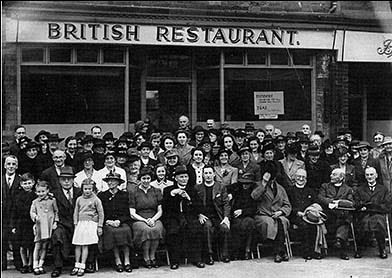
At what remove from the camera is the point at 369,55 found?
7.04 m

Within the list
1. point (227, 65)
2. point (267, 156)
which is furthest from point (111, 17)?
point (267, 156)

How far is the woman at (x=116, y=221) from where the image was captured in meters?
4.36

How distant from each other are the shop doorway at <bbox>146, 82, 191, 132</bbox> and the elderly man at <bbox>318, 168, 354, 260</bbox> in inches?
97.0

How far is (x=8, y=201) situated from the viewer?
4.38 m

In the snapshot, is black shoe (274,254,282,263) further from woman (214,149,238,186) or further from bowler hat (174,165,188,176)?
bowler hat (174,165,188,176)

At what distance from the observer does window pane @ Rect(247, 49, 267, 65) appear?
7045 mm

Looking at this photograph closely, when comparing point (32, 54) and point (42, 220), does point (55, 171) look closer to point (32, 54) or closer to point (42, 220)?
point (42, 220)

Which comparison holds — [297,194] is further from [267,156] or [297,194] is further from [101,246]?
[101,246]

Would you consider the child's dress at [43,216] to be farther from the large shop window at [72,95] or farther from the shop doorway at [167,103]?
the shop doorway at [167,103]

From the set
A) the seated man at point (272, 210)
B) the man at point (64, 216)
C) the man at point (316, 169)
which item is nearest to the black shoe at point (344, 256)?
the seated man at point (272, 210)

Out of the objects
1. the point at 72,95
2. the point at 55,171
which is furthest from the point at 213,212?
the point at 72,95

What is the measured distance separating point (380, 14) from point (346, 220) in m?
3.28

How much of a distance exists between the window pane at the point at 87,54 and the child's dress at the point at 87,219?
2495 millimetres

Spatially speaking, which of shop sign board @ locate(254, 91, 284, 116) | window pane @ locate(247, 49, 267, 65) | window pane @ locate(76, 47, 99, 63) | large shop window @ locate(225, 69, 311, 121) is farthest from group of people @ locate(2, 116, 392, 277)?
window pane @ locate(247, 49, 267, 65)
